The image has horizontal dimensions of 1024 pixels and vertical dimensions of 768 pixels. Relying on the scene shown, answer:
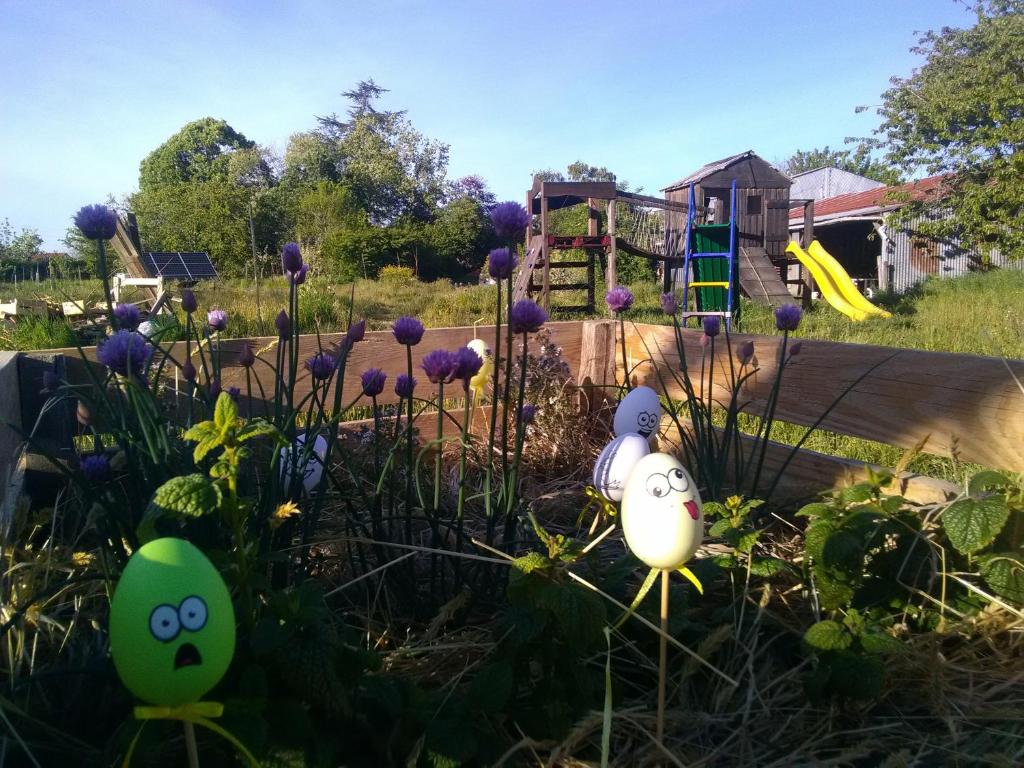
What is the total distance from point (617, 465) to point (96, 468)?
108cm

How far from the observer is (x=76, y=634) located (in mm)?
1231

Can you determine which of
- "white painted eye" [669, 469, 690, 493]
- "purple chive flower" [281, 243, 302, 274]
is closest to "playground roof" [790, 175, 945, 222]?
"purple chive flower" [281, 243, 302, 274]

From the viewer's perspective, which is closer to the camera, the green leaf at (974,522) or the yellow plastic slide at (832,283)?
the green leaf at (974,522)

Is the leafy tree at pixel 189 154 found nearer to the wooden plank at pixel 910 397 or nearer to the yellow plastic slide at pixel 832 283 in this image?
the yellow plastic slide at pixel 832 283

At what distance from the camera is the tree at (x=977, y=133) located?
52.9ft

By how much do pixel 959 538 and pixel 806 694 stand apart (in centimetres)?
41

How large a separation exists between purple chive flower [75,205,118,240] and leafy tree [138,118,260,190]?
44620 mm

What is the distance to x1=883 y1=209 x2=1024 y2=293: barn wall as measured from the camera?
19.0 meters

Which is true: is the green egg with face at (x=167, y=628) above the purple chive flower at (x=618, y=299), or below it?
below

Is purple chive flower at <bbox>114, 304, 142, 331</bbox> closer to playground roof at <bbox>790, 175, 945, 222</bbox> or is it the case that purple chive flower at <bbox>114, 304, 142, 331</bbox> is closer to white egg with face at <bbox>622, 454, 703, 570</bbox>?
white egg with face at <bbox>622, 454, 703, 570</bbox>

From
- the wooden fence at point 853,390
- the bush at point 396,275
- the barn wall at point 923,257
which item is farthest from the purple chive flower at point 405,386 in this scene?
the barn wall at point 923,257

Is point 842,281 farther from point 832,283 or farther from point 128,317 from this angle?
point 128,317

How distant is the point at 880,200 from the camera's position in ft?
68.3

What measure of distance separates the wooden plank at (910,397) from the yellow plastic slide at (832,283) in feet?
34.4
